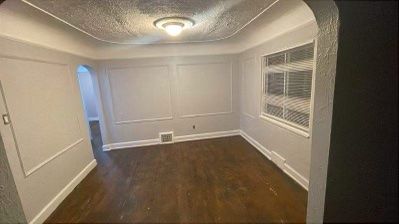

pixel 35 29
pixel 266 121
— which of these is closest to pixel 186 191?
pixel 266 121

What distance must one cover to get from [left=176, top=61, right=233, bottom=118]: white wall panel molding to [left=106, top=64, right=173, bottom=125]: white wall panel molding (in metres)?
0.31

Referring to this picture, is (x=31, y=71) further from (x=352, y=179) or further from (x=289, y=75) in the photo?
(x=289, y=75)

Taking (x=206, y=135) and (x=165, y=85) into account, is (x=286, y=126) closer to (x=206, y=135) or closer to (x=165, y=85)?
(x=206, y=135)

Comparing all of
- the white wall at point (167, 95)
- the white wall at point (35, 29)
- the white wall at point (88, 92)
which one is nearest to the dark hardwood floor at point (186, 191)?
the white wall at point (167, 95)

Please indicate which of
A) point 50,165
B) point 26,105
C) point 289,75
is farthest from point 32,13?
point 289,75

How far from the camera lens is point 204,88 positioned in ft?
14.2

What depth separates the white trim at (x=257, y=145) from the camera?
3346mm

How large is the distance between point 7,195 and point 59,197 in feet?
4.86

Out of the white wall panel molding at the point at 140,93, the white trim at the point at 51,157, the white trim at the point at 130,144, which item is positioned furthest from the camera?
the white trim at the point at 130,144

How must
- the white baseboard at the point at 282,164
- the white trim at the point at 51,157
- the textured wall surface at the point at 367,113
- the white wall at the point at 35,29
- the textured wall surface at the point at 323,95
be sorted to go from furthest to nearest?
1. the white baseboard at the point at 282,164
2. the white trim at the point at 51,157
3. the white wall at the point at 35,29
4. the textured wall surface at the point at 323,95
5. the textured wall surface at the point at 367,113

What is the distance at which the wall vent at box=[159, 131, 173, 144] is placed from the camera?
14.2 ft

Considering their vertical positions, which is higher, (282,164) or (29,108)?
(29,108)

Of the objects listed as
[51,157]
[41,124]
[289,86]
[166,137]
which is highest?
[289,86]

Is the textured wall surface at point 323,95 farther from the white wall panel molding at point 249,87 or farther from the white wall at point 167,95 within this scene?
the white wall at point 167,95
